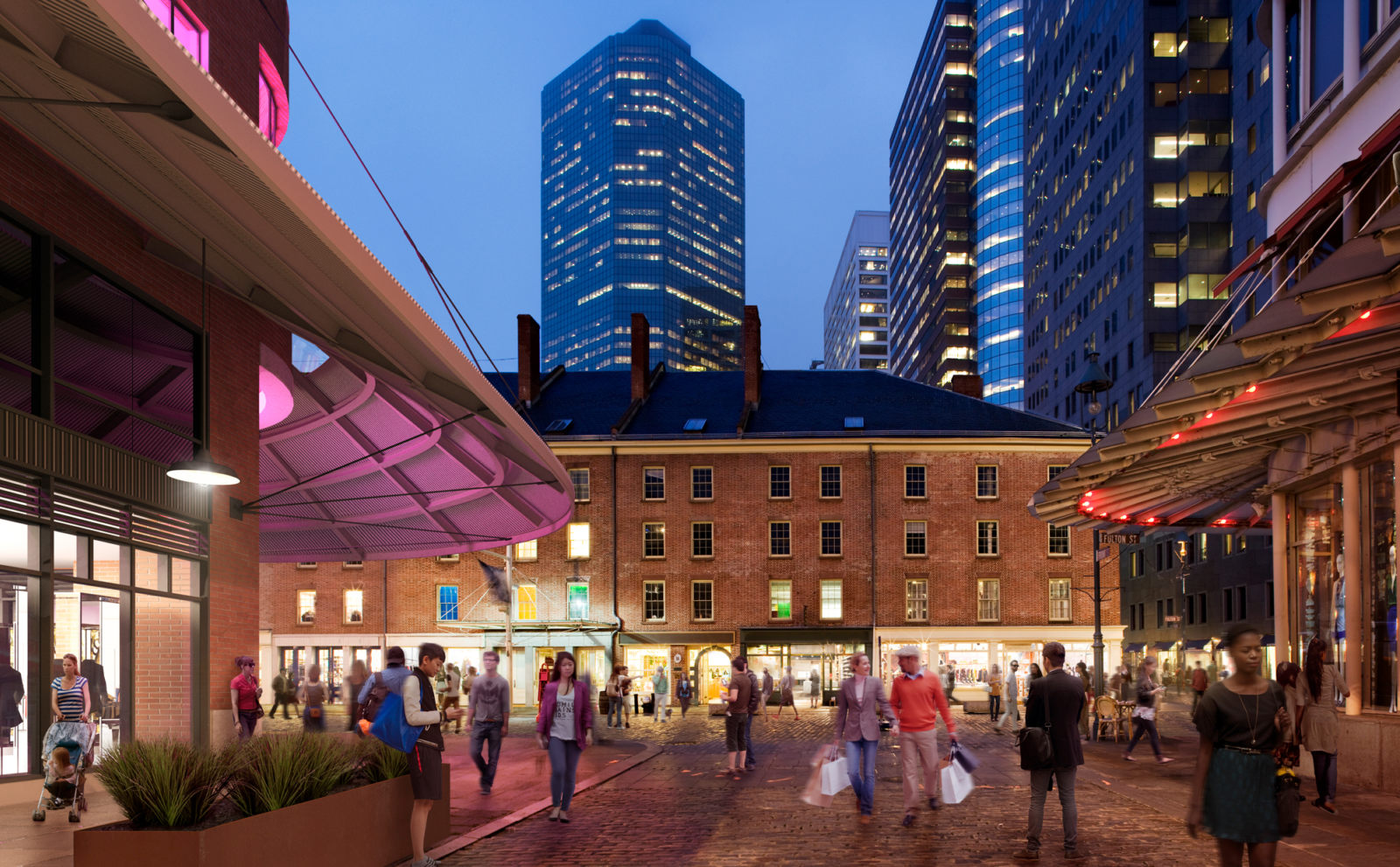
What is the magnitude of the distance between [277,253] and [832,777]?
7.97 meters

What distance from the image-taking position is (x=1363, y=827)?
12070 mm

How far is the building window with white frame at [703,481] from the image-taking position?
163 feet

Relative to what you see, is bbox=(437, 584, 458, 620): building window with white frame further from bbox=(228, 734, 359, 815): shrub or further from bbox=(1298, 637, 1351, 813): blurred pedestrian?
bbox=(228, 734, 359, 815): shrub

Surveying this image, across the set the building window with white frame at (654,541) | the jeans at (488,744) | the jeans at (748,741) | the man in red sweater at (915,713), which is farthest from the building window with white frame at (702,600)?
the man in red sweater at (915,713)

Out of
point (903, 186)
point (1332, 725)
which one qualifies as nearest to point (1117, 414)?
point (1332, 725)

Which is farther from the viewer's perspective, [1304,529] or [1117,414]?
[1117,414]

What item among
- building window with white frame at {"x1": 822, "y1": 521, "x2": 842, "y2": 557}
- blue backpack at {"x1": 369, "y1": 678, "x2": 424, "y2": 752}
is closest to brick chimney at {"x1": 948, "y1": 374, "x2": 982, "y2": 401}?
building window with white frame at {"x1": 822, "y1": 521, "x2": 842, "y2": 557}

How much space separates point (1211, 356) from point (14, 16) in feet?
31.4

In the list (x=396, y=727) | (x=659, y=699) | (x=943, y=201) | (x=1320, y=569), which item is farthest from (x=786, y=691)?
(x=943, y=201)

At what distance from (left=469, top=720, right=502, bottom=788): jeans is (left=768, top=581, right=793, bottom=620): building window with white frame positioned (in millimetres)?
33603

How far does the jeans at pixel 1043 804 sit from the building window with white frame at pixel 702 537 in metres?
38.8

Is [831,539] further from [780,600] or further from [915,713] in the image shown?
[915,713]

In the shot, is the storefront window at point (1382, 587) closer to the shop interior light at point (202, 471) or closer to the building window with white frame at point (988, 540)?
the shop interior light at point (202, 471)

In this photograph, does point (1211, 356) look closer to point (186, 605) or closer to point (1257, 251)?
point (1257, 251)
